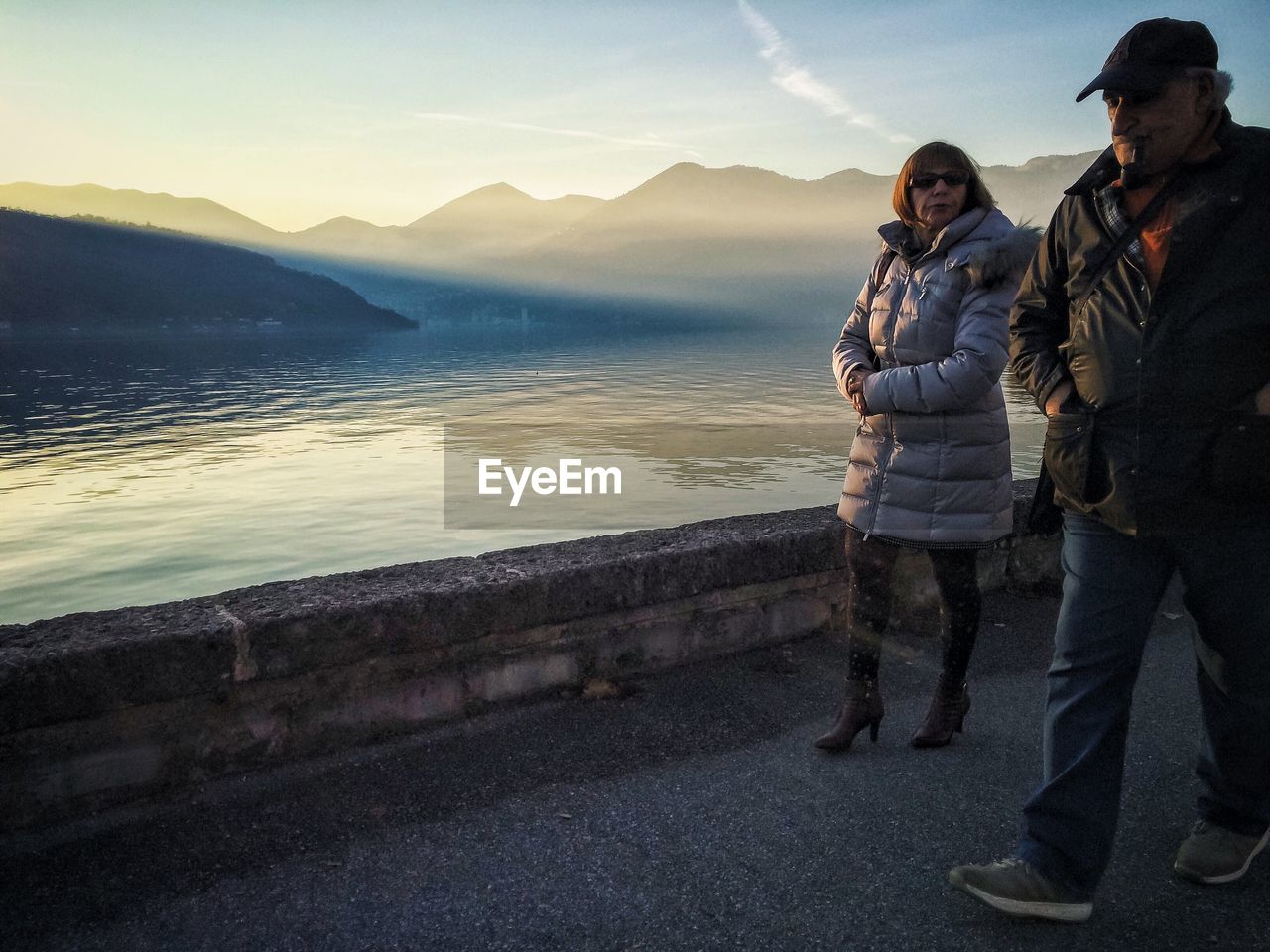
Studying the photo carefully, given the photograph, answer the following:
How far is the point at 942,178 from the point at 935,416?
745 mm

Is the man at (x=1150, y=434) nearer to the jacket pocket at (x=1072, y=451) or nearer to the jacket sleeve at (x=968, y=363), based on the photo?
the jacket pocket at (x=1072, y=451)

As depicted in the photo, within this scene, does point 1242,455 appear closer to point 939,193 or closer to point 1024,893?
point 1024,893

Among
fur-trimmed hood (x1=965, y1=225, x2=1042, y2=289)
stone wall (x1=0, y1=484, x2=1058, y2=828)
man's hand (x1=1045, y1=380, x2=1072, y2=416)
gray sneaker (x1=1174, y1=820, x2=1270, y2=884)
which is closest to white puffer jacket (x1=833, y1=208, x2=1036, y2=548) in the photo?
fur-trimmed hood (x1=965, y1=225, x2=1042, y2=289)

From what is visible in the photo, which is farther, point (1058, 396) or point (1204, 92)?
point (1058, 396)

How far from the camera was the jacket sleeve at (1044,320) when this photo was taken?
2.43 metres

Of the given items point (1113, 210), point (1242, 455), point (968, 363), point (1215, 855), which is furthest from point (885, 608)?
point (1113, 210)

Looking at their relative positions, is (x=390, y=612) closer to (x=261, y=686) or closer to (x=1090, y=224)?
(x=261, y=686)

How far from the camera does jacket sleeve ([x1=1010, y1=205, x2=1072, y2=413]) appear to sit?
2426mm

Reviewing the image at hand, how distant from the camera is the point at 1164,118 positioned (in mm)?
2168

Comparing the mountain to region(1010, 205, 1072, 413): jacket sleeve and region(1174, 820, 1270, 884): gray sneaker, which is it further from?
region(1174, 820, 1270, 884): gray sneaker

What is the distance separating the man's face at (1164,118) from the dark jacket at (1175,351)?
68 mm

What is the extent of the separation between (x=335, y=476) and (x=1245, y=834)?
23613 millimetres

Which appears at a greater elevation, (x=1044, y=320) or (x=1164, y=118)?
(x=1164, y=118)

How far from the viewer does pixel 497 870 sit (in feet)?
8.24
